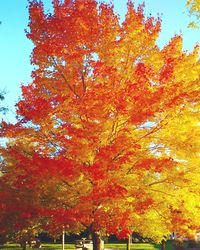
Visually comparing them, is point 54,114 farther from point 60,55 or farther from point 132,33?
point 132,33

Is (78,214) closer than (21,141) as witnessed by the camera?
Yes

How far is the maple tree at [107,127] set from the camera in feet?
39.8

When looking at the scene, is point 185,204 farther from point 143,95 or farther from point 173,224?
point 143,95

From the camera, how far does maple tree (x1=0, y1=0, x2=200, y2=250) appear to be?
1212 centimetres

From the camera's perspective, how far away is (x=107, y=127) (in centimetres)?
1258

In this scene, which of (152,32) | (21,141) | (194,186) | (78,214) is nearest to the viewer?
(78,214)

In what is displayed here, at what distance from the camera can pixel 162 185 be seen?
13.2m

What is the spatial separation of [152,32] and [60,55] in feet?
10.8

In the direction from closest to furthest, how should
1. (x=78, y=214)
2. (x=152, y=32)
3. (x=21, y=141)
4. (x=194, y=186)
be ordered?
1. (x=78, y=214)
2. (x=194, y=186)
3. (x=152, y=32)
4. (x=21, y=141)

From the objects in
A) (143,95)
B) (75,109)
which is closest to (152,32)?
(143,95)

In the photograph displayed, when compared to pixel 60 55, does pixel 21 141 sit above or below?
below

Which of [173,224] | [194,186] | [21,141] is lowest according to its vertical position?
[173,224]

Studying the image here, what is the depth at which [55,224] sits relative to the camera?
12594mm

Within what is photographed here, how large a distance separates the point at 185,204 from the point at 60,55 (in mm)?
6583
